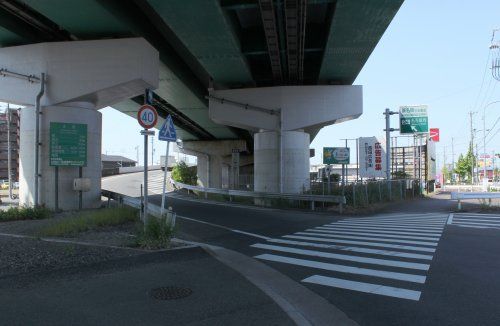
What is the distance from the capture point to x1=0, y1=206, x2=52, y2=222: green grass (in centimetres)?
1543

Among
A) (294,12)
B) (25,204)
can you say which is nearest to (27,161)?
(25,204)

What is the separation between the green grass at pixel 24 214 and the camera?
50.6 feet

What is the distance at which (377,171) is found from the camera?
32688mm

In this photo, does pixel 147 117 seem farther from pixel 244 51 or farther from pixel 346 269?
pixel 244 51

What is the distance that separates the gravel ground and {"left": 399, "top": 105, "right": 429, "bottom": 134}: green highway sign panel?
29.5 meters

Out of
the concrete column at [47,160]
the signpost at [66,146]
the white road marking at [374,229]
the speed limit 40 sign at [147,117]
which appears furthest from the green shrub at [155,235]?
the concrete column at [47,160]

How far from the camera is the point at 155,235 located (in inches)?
380

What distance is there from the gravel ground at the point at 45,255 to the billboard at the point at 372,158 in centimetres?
2638

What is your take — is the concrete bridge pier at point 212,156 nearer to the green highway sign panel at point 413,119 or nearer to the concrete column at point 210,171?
the concrete column at point 210,171

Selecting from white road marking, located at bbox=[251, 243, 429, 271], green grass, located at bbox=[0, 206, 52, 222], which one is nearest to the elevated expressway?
green grass, located at bbox=[0, 206, 52, 222]

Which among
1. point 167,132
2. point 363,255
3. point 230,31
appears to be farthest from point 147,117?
point 230,31

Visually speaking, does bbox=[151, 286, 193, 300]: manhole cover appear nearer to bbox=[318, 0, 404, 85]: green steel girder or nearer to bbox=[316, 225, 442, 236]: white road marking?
bbox=[316, 225, 442, 236]: white road marking

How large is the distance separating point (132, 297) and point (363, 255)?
5.41 m

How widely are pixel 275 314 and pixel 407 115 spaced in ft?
105
